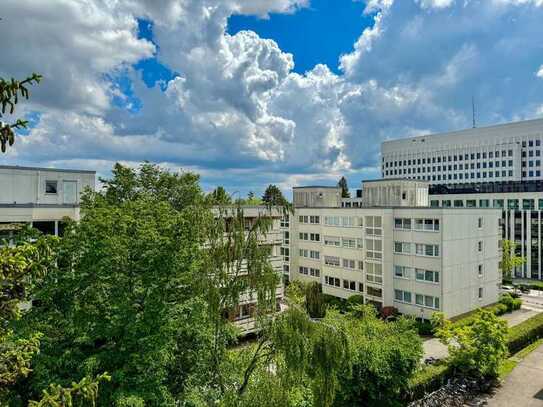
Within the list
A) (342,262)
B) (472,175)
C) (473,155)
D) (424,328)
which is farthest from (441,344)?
(473,155)

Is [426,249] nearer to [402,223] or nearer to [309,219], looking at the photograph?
[402,223]

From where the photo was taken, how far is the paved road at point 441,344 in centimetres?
3016

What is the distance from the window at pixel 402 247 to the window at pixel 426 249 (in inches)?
33.2

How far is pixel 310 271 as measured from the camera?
49344 mm

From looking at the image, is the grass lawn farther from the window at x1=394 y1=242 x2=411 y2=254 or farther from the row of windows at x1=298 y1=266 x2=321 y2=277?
the row of windows at x1=298 y1=266 x2=321 y2=277

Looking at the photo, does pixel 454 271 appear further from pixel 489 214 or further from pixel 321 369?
pixel 321 369

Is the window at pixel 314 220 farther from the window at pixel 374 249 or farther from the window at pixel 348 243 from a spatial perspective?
the window at pixel 374 249

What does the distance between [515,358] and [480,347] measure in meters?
7.97

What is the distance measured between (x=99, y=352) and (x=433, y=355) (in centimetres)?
2559

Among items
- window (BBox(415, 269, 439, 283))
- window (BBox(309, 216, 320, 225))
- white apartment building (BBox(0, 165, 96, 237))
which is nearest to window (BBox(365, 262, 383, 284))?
window (BBox(415, 269, 439, 283))

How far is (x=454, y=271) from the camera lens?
36688 mm

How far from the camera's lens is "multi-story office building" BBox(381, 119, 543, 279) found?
64.4m

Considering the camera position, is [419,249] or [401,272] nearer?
[419,249]

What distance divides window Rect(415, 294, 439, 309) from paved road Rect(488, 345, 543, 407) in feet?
28.9
